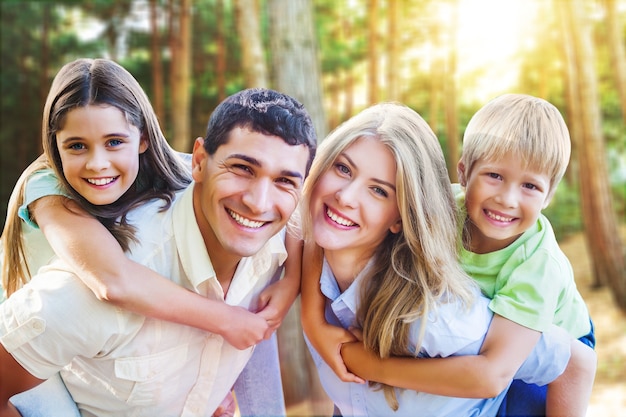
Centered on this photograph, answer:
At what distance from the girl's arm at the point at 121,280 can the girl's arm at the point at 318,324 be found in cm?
19

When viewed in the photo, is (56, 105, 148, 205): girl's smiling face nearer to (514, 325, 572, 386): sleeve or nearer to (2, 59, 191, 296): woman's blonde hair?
(2, 59, 191, 296): woman's blonde hair

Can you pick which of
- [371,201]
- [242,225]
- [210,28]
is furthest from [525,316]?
[210,28]

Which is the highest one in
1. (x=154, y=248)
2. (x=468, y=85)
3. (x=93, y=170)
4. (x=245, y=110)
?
(x=245, y=110)

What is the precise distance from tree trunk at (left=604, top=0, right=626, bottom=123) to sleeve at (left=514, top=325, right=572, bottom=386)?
599cm

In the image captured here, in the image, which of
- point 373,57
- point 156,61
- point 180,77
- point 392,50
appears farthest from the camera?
point 373,57

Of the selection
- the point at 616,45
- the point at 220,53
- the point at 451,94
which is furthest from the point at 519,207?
the point at 451,94

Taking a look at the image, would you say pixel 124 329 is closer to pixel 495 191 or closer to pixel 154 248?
pixel 154 248

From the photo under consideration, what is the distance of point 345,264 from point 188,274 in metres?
0.43

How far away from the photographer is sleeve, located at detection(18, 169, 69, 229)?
61.2 inches

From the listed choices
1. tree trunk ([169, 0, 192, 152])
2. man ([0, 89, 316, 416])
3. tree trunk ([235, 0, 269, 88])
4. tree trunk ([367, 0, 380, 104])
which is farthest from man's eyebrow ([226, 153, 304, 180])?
tree trunk ([367, 0, 380, 104])

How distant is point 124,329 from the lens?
58.8 inches

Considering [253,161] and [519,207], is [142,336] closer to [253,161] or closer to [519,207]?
[253,161]

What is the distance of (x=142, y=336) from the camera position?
1.54 meters

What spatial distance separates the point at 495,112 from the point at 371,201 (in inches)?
18.1
